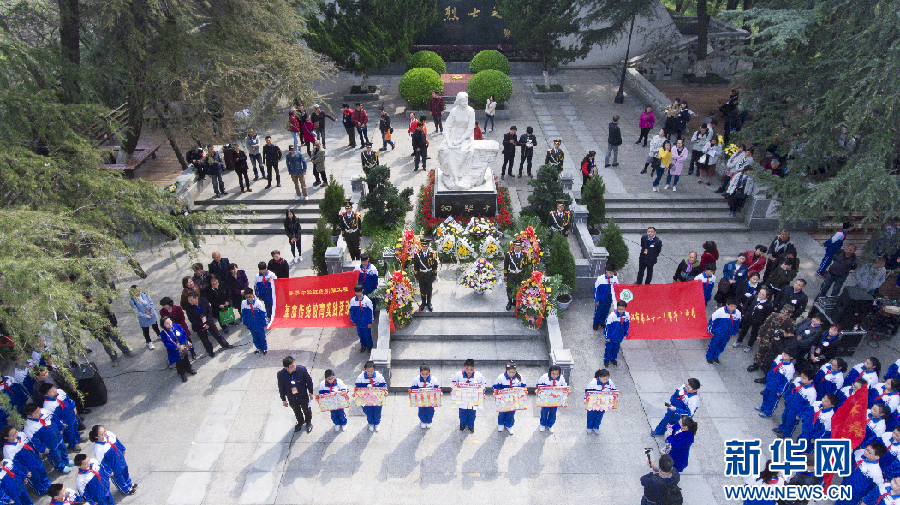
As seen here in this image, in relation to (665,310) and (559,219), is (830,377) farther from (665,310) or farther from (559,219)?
(559,219)

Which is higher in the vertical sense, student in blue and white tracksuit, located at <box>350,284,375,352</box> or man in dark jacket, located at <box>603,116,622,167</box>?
man in dark jacket, located at <box>603,116,622,167</box>

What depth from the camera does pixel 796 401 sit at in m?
9.26

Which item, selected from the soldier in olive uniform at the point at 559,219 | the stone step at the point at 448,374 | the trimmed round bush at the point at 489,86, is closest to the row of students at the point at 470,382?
the stone step at the point at 448,374

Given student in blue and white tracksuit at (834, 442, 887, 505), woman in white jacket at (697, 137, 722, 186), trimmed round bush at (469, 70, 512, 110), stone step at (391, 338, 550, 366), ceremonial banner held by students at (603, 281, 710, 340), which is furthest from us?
trimmed round bush at (469, 70, 512, 110)

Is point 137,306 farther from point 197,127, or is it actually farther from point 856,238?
point 856,238

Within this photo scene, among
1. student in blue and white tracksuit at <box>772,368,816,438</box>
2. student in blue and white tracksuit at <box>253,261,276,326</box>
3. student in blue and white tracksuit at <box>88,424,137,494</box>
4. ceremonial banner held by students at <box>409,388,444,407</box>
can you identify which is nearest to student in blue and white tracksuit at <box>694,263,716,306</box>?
student in blue and white tracksuit at <box>772,368,816,438</box>

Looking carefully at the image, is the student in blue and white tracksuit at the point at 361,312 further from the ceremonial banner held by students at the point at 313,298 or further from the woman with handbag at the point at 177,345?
the woman with handbag at the point at 177,345

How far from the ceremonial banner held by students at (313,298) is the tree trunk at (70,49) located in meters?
6.40

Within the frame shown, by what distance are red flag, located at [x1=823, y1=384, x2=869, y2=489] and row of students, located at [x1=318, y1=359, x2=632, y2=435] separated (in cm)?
214

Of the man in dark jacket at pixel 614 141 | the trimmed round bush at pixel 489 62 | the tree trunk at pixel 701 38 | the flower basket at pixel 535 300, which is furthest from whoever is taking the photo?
the trimmed round bush at pixel 489 62

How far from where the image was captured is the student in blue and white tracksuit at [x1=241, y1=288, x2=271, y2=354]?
10992mm

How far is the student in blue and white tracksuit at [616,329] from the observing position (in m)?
10.6

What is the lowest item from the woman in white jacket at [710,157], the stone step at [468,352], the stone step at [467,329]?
the stone step at [468,352]

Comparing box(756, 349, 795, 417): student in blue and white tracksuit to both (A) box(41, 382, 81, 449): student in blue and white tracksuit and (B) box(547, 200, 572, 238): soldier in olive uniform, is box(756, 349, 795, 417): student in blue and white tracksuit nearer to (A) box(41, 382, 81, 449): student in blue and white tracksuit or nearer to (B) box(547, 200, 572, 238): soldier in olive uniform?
(B) box(547, 200, 572, 238): soldier in olive uniform
